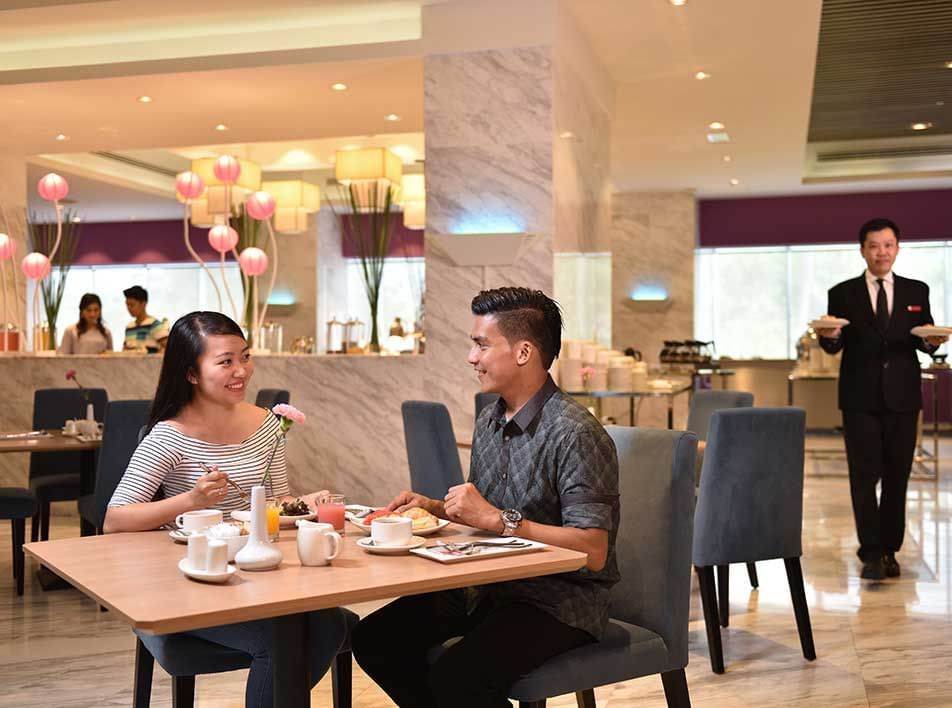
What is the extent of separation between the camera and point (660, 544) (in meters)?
2.49

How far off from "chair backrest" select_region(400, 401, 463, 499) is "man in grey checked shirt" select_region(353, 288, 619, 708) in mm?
1664

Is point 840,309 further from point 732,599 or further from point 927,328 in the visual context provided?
point 732,599

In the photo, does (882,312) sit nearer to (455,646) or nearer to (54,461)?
(455,646)

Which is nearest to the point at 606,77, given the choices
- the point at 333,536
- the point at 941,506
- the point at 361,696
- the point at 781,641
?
the point at 941,506

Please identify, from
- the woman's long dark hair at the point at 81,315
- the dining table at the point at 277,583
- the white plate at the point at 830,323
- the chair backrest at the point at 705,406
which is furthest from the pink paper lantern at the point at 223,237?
the dining table at the point at 277,583

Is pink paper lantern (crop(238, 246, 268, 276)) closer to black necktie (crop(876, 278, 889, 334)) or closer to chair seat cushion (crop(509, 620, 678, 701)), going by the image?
black necktie (crop(876, 278, 889, 334))

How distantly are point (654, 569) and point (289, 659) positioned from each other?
91 centimetres

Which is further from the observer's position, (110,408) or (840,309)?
(840,309)

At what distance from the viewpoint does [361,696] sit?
11.5 feet

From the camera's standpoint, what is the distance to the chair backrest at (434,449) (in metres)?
4.23

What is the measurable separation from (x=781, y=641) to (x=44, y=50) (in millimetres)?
6039

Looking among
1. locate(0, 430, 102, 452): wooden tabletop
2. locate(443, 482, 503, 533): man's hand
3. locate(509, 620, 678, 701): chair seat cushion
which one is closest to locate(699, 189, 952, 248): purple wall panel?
locate(0, 430, 102, 452): wooden tabletop

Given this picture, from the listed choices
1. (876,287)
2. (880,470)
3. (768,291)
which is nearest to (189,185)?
(876,287)

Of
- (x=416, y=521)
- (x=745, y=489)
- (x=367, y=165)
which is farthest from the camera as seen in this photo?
(x=367, y=165)
